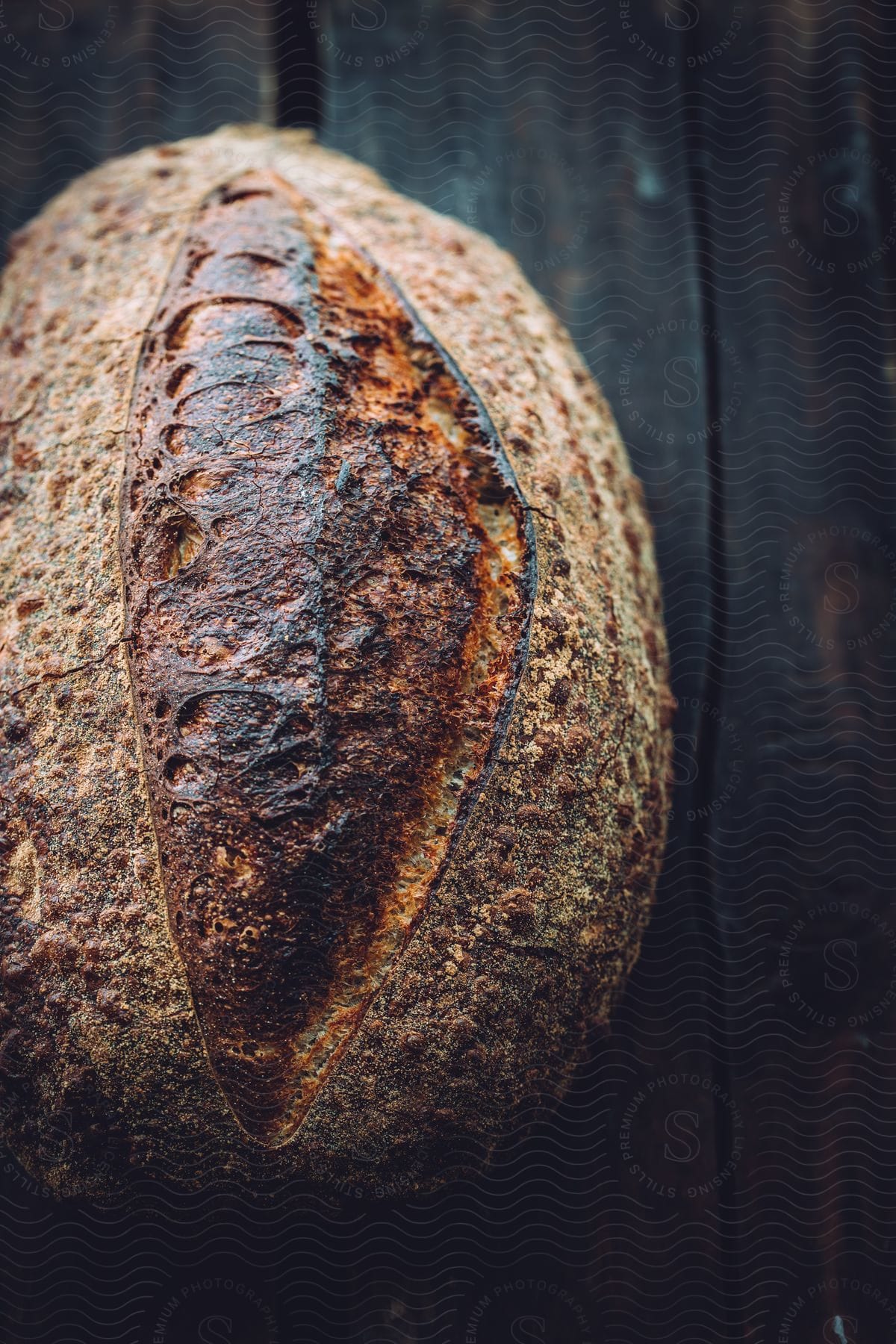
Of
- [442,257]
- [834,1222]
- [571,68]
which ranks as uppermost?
[571,68]

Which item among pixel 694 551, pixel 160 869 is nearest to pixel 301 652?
pixel 160 869

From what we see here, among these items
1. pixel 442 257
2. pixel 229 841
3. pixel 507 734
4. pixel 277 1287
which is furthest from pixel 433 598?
pixel 277 1287

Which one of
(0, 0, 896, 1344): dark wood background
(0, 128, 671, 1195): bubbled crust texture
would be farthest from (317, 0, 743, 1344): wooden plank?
(0, 128, 671, 1195): bubbled crust texture

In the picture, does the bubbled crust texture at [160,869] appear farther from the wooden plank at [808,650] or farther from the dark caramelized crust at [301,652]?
the wooden plank at [808,650]

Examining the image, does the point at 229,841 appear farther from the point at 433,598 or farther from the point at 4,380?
the point at 4,380

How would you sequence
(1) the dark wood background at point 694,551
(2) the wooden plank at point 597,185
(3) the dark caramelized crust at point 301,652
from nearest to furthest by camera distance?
(3) the dark caramelized crust at point 301,652 → (1) the dark wood background at point 694,551 → (2) the wooden plank at point 597,185

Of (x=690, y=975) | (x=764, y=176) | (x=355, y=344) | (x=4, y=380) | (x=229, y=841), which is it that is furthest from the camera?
(x=764, y=176)

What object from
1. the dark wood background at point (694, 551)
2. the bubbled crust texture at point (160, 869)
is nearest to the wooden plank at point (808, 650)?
the dark wood background at point (694, 551)
